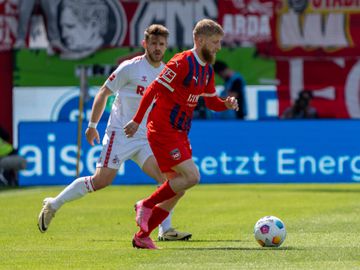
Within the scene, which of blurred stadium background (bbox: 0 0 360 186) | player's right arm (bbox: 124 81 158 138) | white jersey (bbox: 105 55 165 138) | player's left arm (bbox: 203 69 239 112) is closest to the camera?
player's right arm (bbox: 124 81 158 138)

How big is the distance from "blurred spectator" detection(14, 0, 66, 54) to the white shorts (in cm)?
1520

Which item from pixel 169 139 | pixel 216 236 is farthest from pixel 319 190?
pixel 169 139

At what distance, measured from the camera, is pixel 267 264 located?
1044 centimetres

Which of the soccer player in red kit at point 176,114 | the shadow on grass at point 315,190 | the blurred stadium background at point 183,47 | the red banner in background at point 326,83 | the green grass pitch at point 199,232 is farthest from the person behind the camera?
the red banner in background at point 326,83

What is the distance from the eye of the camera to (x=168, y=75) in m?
12.0

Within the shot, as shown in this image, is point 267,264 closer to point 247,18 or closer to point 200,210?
point 200,210

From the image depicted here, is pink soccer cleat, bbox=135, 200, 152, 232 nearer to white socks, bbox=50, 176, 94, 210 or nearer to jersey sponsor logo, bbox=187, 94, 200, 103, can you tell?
jersey sponsor logo, bbox=187, 94, 200, 103

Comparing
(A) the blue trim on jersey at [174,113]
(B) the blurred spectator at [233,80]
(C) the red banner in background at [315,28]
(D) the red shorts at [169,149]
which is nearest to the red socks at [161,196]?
(D) the red shorts at [169,149]

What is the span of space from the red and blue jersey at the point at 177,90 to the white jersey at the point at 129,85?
51.8 inches

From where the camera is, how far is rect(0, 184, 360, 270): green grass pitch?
35.5 ft

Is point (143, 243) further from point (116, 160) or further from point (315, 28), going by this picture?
point (315, 28)

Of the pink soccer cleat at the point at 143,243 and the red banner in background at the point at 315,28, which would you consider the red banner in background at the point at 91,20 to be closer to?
the red banner in background at the point at 315,28

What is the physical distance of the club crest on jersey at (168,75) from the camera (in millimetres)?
11969

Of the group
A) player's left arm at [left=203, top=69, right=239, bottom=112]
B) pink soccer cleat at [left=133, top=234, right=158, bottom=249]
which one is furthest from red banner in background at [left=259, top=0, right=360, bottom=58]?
pink soccer cleat at [left=133, top=234, right=158, bottom=249]
